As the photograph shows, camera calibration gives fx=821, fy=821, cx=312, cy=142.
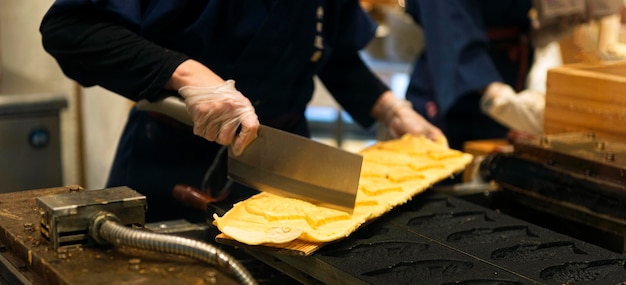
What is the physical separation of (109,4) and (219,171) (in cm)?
42

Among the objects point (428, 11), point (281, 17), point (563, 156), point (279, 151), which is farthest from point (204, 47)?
point (428, 11)

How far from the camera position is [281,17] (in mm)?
1851

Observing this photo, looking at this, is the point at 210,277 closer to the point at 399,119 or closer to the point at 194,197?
A: the point at 194,197

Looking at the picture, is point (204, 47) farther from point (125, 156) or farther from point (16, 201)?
point (16, 201)

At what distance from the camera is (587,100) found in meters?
1.97

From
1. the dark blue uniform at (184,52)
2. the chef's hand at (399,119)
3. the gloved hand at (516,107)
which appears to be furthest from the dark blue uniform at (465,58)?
the dark blue uniform at (184,52)

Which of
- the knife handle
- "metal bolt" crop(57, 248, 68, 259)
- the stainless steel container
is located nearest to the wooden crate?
the knife handle

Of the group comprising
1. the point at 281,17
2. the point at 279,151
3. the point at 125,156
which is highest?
the point at 281,17

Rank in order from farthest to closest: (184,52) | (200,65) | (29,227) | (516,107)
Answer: (516,107) < (184,52) < (200,65) < (29,227)

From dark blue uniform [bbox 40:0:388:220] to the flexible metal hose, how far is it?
1.70ft

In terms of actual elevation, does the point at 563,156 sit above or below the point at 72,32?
below

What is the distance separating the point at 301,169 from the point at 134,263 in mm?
490

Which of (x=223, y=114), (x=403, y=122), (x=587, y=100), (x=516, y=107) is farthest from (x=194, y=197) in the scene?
(x=516, y=107)

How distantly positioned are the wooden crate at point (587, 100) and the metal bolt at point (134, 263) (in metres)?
1.23
